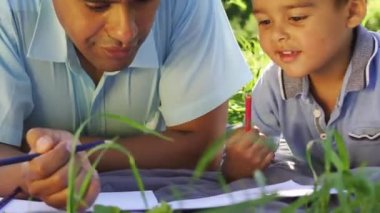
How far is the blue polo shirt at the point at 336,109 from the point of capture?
A: 1581 mm

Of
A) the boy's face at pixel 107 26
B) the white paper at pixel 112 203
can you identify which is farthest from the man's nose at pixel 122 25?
the white paper at pixel 112 203

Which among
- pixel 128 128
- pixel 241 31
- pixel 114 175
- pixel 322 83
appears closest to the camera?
pixel 114 175

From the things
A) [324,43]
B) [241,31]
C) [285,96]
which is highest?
[324,43]

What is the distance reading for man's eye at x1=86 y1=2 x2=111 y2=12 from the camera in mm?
1217

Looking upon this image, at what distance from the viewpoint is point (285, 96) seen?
168 centimetres

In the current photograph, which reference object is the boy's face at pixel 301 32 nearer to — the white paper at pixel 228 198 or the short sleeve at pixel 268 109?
the short sleeve at pixel 268 109

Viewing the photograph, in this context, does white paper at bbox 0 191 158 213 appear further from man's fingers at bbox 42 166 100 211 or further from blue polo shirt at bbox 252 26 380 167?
blue polo shirt at bbox 252 26 380 167

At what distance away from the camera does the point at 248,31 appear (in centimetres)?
313

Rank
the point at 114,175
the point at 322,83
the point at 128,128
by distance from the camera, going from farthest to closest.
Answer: the point at 322,83
the point at 128,128
the point at 114,175

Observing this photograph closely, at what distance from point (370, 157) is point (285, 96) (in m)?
0.19

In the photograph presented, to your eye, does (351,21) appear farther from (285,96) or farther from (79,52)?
(79,52)

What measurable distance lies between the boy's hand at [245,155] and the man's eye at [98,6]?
316 mm

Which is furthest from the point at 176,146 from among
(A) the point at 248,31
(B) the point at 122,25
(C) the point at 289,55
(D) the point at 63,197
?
(A) the point at 248,31

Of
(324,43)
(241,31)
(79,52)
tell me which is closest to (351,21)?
(324,43)
